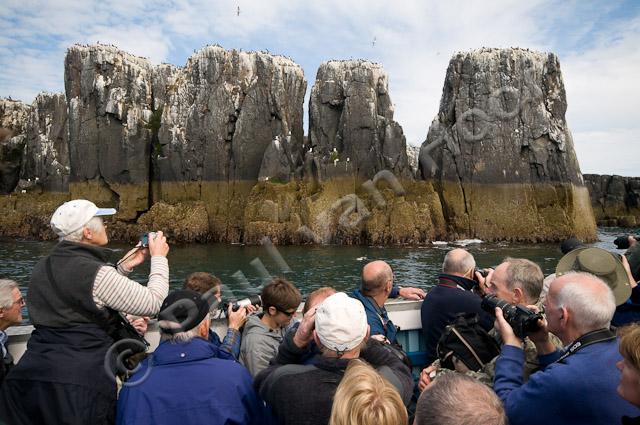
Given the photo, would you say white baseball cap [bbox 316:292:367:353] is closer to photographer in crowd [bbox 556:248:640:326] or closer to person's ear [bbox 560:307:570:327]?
person's ear [bbox 560:307:570:327]

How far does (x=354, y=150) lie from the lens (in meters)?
39.3

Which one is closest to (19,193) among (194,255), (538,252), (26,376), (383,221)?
(194,255)

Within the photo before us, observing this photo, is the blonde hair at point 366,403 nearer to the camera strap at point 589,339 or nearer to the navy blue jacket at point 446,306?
the camera strap at point 589,339

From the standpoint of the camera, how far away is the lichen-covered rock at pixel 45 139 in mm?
50969

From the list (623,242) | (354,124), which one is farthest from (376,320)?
(354,124)

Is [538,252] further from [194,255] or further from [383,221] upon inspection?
[194,255]

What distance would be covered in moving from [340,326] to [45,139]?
59.7 metres

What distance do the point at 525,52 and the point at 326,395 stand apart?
44039 mm

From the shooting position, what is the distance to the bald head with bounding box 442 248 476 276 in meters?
4.18

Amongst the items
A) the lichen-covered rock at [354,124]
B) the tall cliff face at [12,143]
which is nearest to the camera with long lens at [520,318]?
the lichen-covered rock at [354,124]

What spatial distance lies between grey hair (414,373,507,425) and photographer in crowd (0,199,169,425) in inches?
69.0

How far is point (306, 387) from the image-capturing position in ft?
8.12

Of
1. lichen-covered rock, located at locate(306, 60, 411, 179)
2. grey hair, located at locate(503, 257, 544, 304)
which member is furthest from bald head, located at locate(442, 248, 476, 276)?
lichen-covered rock, located at locate(306, 60, 411, 179)

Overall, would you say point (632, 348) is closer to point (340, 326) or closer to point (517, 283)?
point (340, 326)
